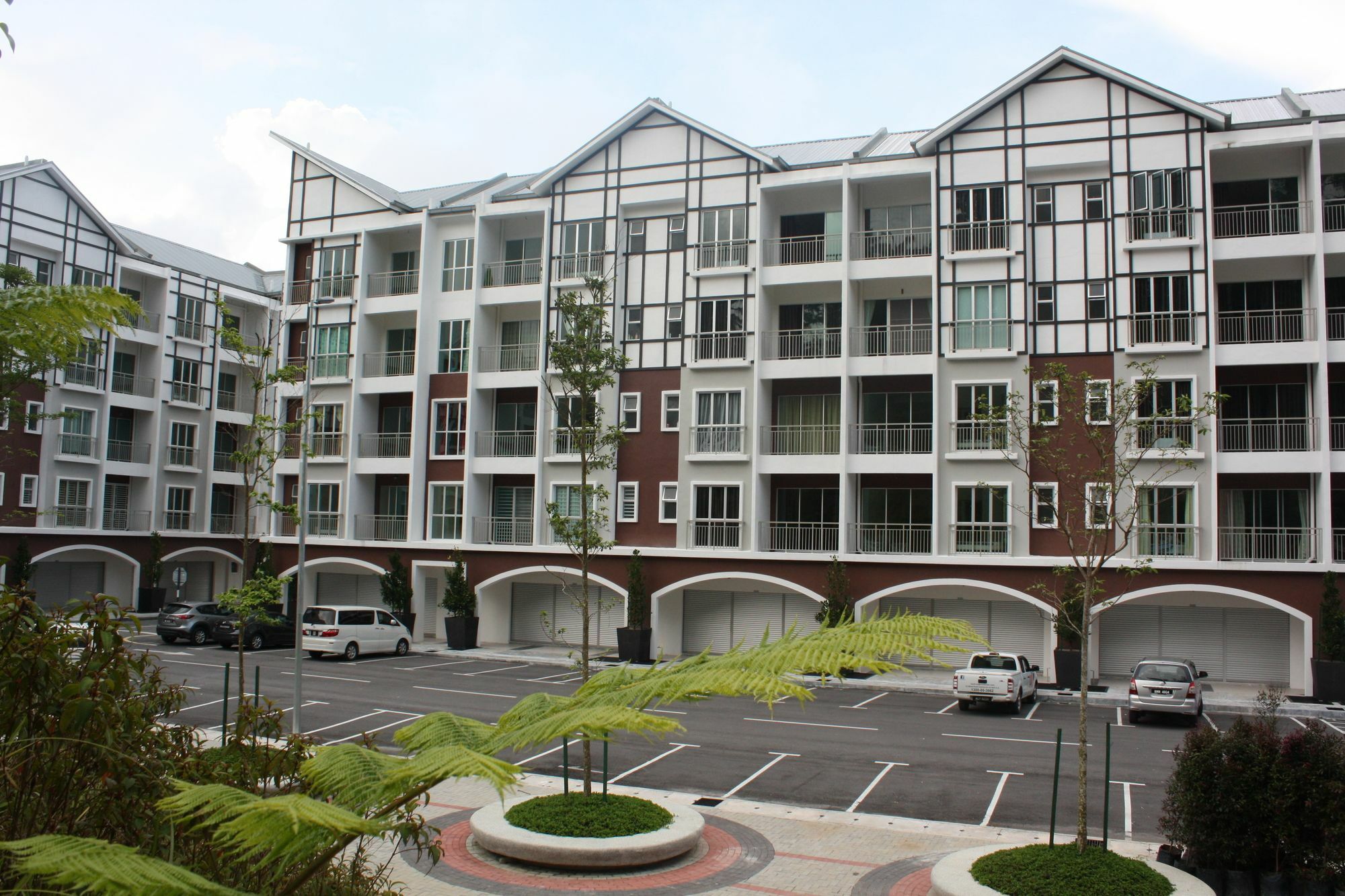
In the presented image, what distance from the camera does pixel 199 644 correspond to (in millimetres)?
35500

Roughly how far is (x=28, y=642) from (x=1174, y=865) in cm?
1131

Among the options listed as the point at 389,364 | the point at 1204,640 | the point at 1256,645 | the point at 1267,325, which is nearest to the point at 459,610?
the point at 389,364

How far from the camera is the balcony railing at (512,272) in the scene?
3769 cm

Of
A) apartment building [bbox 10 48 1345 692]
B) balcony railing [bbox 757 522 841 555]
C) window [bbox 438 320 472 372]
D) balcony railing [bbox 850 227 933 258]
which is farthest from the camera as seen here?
window [bbox 438 320 472 372]

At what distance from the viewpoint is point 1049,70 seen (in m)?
31.2

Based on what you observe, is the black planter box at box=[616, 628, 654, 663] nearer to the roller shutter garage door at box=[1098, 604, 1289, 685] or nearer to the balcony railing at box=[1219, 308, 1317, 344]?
the roller shutter garage door at box=[1098, 604, 1289, 685]

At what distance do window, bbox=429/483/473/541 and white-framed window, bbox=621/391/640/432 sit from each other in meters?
7.07

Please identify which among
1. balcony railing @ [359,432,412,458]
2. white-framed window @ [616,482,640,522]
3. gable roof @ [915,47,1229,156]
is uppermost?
gable roof @ [915,47,1229,156]

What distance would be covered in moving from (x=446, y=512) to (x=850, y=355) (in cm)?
1603

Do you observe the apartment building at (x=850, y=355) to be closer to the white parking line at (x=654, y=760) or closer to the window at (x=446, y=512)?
the window at (x=446, y=512)

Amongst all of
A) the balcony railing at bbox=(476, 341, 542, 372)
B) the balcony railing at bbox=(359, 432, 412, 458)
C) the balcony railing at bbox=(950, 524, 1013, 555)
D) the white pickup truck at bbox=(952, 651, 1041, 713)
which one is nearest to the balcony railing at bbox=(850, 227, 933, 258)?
the balcony railing at bbox=(950, 524, 1013, 555)

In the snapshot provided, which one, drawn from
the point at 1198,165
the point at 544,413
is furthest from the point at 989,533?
the point at 544,413

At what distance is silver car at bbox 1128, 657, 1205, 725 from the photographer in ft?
76.3

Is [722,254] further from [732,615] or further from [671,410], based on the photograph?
[732,615]
